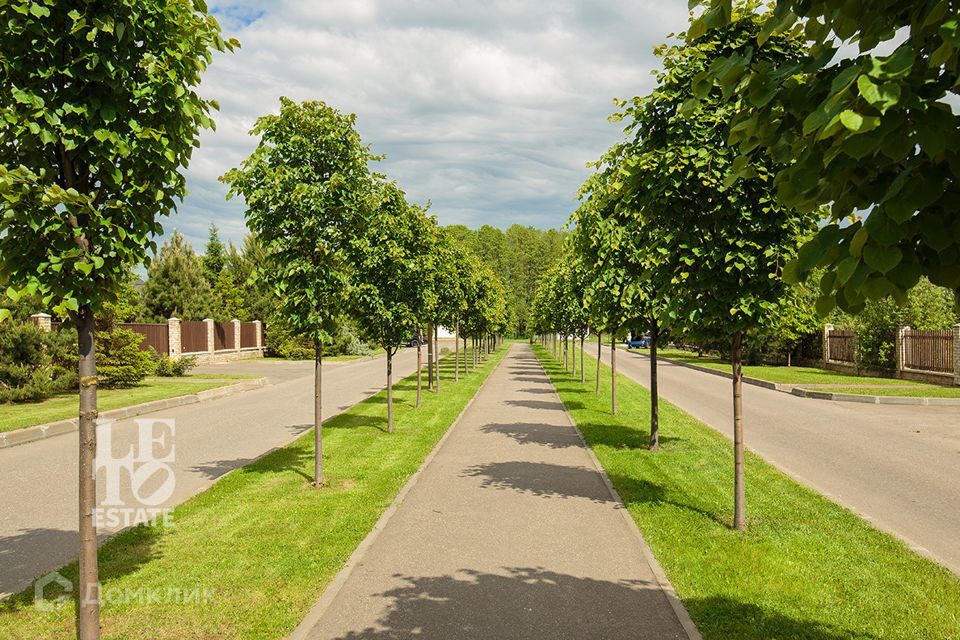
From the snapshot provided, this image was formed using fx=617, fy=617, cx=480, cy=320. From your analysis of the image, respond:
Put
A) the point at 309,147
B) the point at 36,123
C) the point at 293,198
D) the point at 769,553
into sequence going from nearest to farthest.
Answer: the point at 36,123
the point at 769,553
the point at 293,198
the point at 309,147

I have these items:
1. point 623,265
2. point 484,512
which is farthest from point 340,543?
point 623,265

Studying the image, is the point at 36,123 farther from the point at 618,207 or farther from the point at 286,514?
the point at 618,207

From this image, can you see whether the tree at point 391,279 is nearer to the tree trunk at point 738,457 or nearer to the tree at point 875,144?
the tree trunk at point 738,457

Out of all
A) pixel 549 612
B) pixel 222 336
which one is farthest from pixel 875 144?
pixel 222 336

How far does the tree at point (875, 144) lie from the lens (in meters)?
1.91

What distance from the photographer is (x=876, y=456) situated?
11.0 meters

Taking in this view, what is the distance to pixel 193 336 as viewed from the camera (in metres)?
36.0

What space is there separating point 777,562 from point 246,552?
523 centimetres

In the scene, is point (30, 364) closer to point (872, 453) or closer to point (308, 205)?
point (308, 205)

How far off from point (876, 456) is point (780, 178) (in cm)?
1063

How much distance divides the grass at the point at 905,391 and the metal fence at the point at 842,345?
790 centimetres

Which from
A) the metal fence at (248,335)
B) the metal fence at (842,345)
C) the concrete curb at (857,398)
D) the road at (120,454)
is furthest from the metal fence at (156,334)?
the metal fence at (842,345)

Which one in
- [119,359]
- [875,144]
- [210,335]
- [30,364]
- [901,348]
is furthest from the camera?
[210,335]

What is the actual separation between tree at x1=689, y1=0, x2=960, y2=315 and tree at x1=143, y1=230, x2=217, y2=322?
38407 millimetres
